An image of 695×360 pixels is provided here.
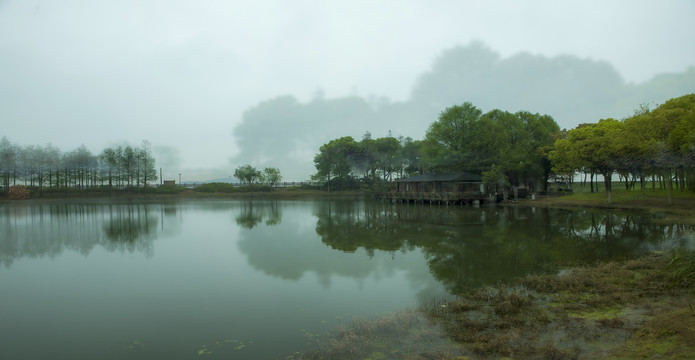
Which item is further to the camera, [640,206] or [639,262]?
[640,206]

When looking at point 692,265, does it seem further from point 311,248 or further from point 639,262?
point 311,248

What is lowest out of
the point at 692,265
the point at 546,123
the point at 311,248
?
the point at 311,248

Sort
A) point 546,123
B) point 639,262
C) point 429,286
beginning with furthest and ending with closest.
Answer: point 546,123
point 639,262
point 429,286

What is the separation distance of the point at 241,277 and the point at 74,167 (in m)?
74.5

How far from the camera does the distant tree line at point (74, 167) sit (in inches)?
2415

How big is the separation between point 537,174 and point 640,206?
70.7 feet

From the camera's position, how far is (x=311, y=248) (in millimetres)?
15992

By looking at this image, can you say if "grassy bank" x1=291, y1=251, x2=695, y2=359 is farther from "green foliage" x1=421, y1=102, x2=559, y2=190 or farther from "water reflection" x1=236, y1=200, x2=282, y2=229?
"green foliage" x1=421, y1=102, x2=559, y2=190

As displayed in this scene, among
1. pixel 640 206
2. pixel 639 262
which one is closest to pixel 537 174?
pixel 640 206

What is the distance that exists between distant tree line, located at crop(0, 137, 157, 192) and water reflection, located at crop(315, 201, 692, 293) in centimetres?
6300

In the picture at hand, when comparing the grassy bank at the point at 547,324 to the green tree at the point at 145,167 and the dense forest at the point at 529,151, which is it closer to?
the dense forest at the point at 529,151

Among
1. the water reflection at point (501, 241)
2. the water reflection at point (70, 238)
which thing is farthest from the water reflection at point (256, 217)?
the water reflection at point (70, 238)

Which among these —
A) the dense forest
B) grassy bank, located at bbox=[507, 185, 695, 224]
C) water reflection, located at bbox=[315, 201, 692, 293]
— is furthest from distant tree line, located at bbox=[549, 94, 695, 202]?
water reflection, located at bbox=[315, 201, 692, 293]

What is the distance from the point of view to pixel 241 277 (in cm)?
1116
